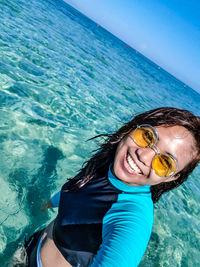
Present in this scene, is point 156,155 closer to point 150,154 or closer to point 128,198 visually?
point 150,154

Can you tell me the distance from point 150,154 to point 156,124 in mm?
247

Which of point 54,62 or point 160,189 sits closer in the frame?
point 160,189

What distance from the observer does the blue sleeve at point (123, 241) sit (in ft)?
3.63

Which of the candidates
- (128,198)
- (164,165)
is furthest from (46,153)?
(164,165)

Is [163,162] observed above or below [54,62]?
above

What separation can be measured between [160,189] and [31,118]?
13.1 ft

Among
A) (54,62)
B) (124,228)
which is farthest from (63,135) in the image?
(54,62)

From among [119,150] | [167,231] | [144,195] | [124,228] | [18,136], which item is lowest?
[18,136]

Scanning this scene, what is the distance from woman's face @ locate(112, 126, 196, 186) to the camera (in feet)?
4.14

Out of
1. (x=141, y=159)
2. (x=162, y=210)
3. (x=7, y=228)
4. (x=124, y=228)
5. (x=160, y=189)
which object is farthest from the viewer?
(x=162, y=210)

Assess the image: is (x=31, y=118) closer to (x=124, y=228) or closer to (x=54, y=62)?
(x=124, y=228)

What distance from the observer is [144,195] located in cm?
142

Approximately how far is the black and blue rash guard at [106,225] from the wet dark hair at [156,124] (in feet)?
0.66

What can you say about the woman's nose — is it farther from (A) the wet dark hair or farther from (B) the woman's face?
(A) the wet dark hair
